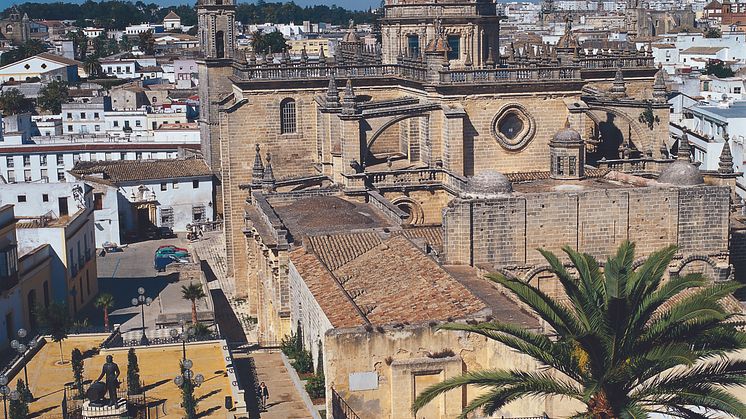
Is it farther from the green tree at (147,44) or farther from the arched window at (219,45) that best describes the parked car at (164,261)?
the green tree at (147,44)

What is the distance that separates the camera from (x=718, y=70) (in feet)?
326

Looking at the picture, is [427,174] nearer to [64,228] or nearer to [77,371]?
[64,228]

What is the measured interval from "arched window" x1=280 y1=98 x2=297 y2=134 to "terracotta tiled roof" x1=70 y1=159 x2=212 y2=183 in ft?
54.0

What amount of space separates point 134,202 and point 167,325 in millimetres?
23005

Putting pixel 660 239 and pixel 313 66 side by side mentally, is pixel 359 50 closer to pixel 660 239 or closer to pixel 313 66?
pixel 313 66

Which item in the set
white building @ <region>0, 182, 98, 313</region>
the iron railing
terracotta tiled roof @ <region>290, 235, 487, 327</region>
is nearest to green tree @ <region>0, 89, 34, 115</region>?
white building @ <region>0, 182, 98, 313</region>

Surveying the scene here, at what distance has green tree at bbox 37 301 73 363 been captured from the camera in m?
31.4

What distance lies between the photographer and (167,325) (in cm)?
3862

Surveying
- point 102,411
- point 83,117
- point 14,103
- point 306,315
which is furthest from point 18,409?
point 14,103

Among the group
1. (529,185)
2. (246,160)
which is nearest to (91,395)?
(529,185)

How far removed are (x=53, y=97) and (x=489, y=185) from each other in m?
72.6

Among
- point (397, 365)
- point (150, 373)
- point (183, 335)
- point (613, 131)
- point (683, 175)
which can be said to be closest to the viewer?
point (397, 365)

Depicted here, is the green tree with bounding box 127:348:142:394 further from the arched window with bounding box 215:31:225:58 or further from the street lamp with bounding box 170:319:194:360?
the arched window with bounding box 215:31:225:58

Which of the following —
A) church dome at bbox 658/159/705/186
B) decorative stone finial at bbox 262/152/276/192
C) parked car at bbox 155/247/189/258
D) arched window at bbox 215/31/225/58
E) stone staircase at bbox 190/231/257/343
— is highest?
arched window at bbox 215/31/225/58
